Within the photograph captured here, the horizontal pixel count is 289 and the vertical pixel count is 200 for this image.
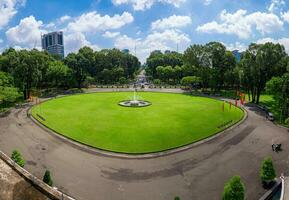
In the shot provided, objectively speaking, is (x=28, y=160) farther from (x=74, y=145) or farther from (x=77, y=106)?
(x=77, y=106)

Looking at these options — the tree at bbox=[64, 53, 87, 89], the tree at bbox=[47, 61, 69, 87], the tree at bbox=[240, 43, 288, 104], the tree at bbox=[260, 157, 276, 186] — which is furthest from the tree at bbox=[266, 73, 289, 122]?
the tree at bbox=[64, 53, 87, 89]

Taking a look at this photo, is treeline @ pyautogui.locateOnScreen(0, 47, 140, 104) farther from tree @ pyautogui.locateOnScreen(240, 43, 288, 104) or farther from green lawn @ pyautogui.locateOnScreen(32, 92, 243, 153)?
tree @ pyautogui.locateOnScreen(240, 43, 288, 104)

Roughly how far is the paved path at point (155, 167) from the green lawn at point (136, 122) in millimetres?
3026

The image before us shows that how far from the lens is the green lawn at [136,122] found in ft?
124

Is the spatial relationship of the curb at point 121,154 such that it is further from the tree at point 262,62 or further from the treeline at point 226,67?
the treeline at point 226,67

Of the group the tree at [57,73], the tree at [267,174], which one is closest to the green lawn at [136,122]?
the tree at [267,174]

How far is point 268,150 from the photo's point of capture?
3559cm

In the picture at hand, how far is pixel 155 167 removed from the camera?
30781 millimetres

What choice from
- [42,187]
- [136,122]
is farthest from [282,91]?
[42,187]

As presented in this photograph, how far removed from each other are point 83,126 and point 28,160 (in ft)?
43.1

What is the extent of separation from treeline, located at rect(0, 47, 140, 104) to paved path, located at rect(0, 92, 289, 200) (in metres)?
25.7

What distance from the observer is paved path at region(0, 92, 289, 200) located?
2566 centimetres

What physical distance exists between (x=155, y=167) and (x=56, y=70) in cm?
6385

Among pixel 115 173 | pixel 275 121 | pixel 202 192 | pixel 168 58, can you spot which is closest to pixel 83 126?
pixel 115 173
